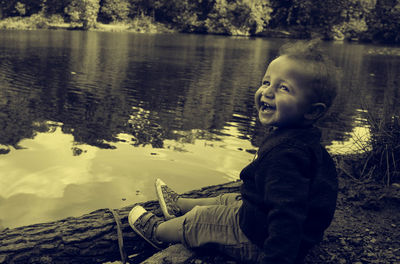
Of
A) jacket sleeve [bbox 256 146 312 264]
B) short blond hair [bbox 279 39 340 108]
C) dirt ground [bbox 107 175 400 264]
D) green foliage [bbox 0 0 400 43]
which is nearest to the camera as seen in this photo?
jacket sleeve [bbox 256 146 312 264]

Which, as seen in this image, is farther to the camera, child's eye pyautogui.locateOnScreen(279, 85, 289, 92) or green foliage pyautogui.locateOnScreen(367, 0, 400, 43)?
green foliage pyautogui.locateOnScreen(367, 0, 400, 43)

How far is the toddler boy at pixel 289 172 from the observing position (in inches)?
77.1

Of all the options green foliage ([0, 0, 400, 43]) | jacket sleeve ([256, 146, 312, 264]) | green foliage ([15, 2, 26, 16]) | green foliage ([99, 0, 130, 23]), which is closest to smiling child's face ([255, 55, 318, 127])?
jacket sleeve ([256, 146, 312, 264])

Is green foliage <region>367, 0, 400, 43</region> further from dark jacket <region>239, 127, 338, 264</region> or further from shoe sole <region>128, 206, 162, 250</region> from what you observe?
dark jacket <region>239, 127, 338, 264</region>

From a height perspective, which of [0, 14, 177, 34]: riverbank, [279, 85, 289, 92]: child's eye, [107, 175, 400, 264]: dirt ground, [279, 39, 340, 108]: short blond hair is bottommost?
→ [107, 175, 400, 264]: dirt ground

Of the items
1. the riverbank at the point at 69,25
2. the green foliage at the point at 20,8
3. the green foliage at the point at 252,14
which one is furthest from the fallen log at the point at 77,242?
the green foliage at the point at 20,8

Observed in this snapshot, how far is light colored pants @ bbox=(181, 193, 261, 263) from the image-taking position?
2371 mm

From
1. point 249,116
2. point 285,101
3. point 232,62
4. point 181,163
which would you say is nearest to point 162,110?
point 249,116

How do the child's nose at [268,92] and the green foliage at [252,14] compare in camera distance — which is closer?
the child's nose at [268,92]

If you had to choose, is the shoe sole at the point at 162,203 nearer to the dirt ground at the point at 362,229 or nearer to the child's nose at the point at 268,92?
the dirt ground at the point at 362,229

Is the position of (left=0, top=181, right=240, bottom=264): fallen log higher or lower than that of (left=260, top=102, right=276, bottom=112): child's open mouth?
lower

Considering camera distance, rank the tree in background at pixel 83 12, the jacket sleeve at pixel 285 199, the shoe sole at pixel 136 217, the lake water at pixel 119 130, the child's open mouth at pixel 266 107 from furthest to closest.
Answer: the tree in background at pixel 83 12 < the lake water at pixel 119 130 < the shoe sole at pixel 136 217 < the child's open mouth at pixel 266 107 < the jacket sleeve at pixel 285 199

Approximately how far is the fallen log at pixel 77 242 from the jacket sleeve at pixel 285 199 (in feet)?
3.97

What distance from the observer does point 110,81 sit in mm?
11617
